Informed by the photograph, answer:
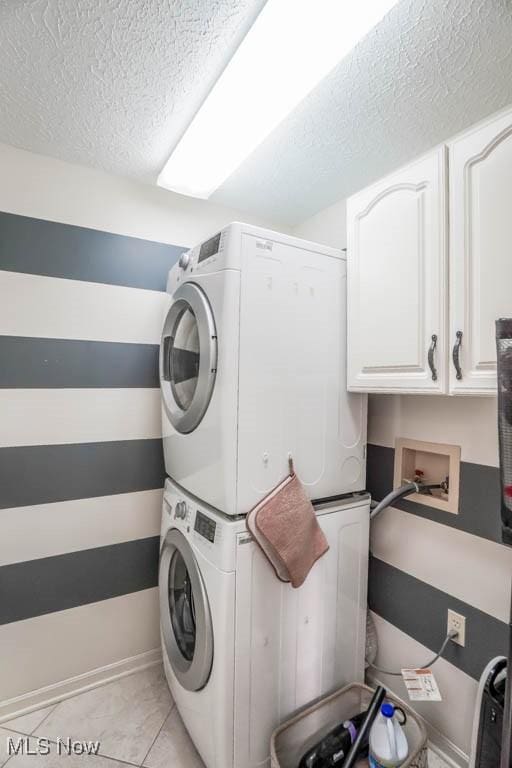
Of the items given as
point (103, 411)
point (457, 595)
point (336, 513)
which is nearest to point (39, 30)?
point (103, 411)

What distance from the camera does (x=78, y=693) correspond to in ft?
5.52

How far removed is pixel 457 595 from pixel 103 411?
1.67 meters

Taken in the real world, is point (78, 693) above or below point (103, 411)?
below

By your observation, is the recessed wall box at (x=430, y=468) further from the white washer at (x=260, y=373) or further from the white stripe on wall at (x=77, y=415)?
the white stripe on wall at (x=77, y=415)

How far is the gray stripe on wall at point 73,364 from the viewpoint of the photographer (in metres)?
1.57

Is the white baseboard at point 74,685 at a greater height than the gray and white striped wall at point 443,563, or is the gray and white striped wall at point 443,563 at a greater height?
the gray and white striped wall at point 443,563

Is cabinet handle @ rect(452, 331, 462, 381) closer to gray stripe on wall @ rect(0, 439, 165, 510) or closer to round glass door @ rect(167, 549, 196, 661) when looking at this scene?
round glass door @ rect(167, 549, 196, 661)

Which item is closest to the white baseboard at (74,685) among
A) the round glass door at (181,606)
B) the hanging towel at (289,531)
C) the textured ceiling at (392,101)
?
the round glass door at (181,606)

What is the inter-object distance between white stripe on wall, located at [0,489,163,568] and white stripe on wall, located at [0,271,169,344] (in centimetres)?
77

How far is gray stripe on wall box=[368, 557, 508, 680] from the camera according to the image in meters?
1.29

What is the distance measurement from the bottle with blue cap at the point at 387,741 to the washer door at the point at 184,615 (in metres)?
0.59

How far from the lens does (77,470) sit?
1.69m

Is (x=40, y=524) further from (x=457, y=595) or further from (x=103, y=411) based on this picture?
(x=457, y=595)

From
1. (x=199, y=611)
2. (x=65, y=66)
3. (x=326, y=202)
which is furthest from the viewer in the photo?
(x=326, y=202)
